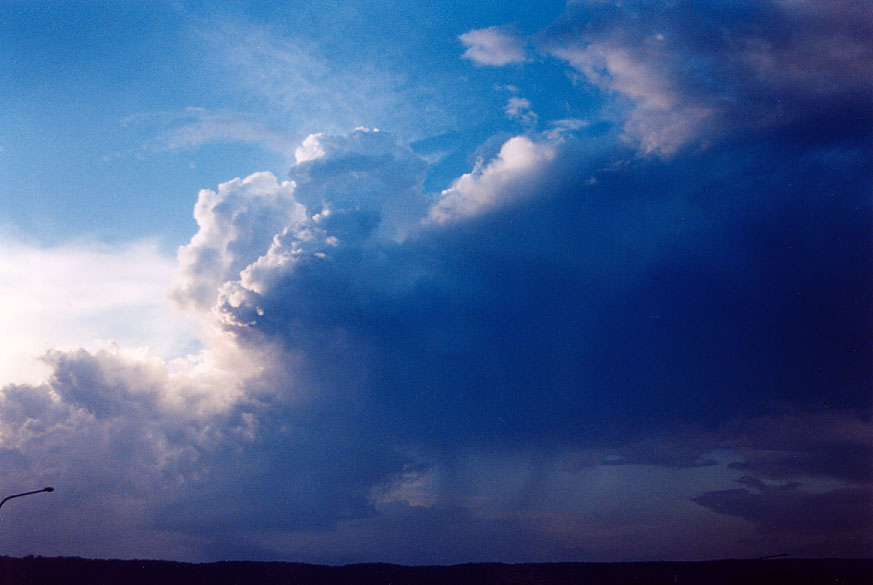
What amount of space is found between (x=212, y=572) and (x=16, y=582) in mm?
25986

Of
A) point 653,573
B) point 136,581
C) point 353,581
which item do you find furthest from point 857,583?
point 136,581

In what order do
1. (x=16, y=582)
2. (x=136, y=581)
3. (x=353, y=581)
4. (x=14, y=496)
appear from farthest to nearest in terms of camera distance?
(x=353, y=581), (x=136, y=581), (x=16, y=582), (x=14, y=496)

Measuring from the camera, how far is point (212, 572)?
10331 centimetres

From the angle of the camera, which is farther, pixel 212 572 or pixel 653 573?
pixel 653 573

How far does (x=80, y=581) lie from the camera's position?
9519 centimetres

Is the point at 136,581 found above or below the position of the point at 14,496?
below

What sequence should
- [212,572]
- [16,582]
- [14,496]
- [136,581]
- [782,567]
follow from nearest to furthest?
1. [14,496]
2. [16,582]
3. [136,581]
4. [212,572]
5. [782,567]

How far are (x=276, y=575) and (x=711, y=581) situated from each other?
Result: 76199 mm

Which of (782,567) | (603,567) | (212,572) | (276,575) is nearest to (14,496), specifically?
(212,572)

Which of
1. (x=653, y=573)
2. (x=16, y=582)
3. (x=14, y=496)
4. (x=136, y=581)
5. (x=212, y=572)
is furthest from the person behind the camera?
(x=653, y=573)

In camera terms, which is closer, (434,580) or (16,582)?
(16,582)

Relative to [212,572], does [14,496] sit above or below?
above

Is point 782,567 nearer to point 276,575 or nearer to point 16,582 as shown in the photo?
point 276,575

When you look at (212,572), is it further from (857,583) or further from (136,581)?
(857,583)
